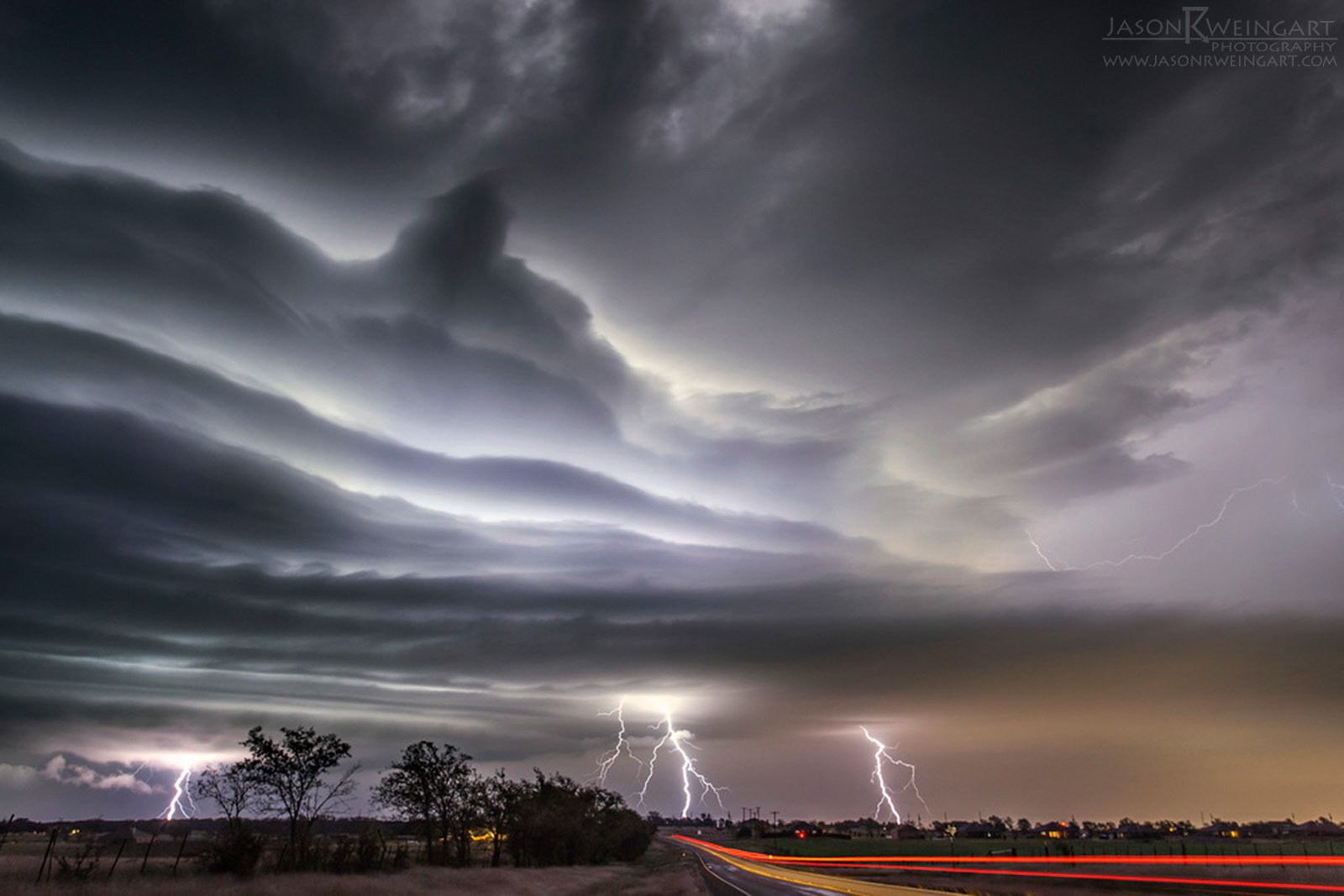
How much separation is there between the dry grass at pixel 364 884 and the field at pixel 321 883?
2 cm

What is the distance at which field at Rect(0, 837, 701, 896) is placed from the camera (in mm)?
25141

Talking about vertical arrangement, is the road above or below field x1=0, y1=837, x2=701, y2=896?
below

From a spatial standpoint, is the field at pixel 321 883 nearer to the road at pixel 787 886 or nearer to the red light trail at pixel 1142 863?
the road at pixel 787 886

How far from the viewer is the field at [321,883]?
25141 mm

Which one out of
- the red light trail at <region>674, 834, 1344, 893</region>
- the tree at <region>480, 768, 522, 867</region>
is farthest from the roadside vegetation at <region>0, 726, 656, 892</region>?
the red light trail at <region>674, 834, 1344, 893</region>

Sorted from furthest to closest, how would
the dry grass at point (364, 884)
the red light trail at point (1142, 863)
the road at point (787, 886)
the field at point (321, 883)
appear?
the red light trail at point (1142, 863)
the road at point (787, 886)
the field at point (321, 883)
the dry grass at point (364, 884)

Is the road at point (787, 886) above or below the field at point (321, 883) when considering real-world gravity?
below

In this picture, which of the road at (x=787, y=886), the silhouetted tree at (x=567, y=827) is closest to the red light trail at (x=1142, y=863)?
the road at (x=787, y=886)

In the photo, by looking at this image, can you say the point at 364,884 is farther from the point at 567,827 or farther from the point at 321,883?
the point at 567,827

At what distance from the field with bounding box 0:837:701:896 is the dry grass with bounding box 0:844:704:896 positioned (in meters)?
0.02

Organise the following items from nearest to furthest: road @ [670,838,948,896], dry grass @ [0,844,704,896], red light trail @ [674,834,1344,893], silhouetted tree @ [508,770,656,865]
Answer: dry grass @ [0,844,704,896] → road @ [670,838,948,896] → red light trail @ [674,834,1344,893] → silhouetted tree @ [508,770,656,865]

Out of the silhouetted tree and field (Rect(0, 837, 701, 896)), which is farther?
the silhouetted tree

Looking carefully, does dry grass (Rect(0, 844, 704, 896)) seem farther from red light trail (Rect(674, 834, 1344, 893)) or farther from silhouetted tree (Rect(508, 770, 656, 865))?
red light trail (Rect(674, 834, 1344, 893))

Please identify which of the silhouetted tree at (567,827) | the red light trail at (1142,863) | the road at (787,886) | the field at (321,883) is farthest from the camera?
the silhouetted tree at (567,827)
